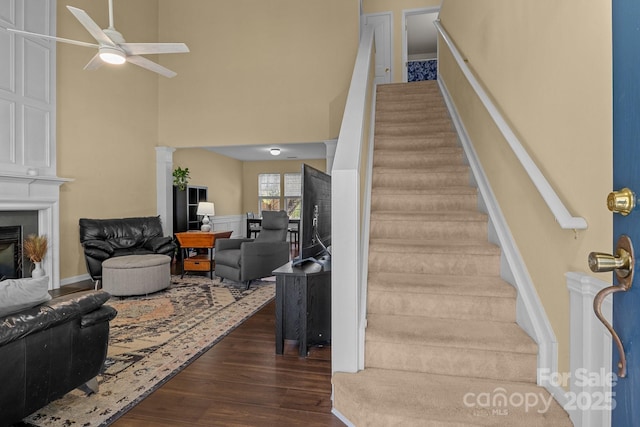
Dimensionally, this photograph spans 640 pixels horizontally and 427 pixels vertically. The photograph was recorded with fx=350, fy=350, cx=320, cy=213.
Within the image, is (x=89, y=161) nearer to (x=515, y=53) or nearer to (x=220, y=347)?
(x=220, y=347)

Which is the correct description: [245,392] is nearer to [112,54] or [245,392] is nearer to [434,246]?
[434,246]

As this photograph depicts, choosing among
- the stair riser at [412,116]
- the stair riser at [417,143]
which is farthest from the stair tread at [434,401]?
the stair riser at [412,116]

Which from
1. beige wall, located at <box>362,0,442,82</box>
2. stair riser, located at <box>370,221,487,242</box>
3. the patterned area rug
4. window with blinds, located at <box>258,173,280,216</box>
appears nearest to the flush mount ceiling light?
the patterned area rug

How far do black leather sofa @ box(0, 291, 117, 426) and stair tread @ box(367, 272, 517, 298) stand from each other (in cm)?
160

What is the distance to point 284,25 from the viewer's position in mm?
6082

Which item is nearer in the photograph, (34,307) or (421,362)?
(34,307)

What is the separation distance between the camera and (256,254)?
4.70 m

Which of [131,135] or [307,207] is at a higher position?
[131,135]

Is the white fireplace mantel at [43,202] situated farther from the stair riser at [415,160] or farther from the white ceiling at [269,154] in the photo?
the stair riser at [415,160]

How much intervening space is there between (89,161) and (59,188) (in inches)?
25.4

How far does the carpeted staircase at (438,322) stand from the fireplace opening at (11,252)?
13.6 feet

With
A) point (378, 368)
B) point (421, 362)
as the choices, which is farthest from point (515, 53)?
point (378, 368)

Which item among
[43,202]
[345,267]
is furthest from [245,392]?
[43,202]

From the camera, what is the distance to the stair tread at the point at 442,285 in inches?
79.9
